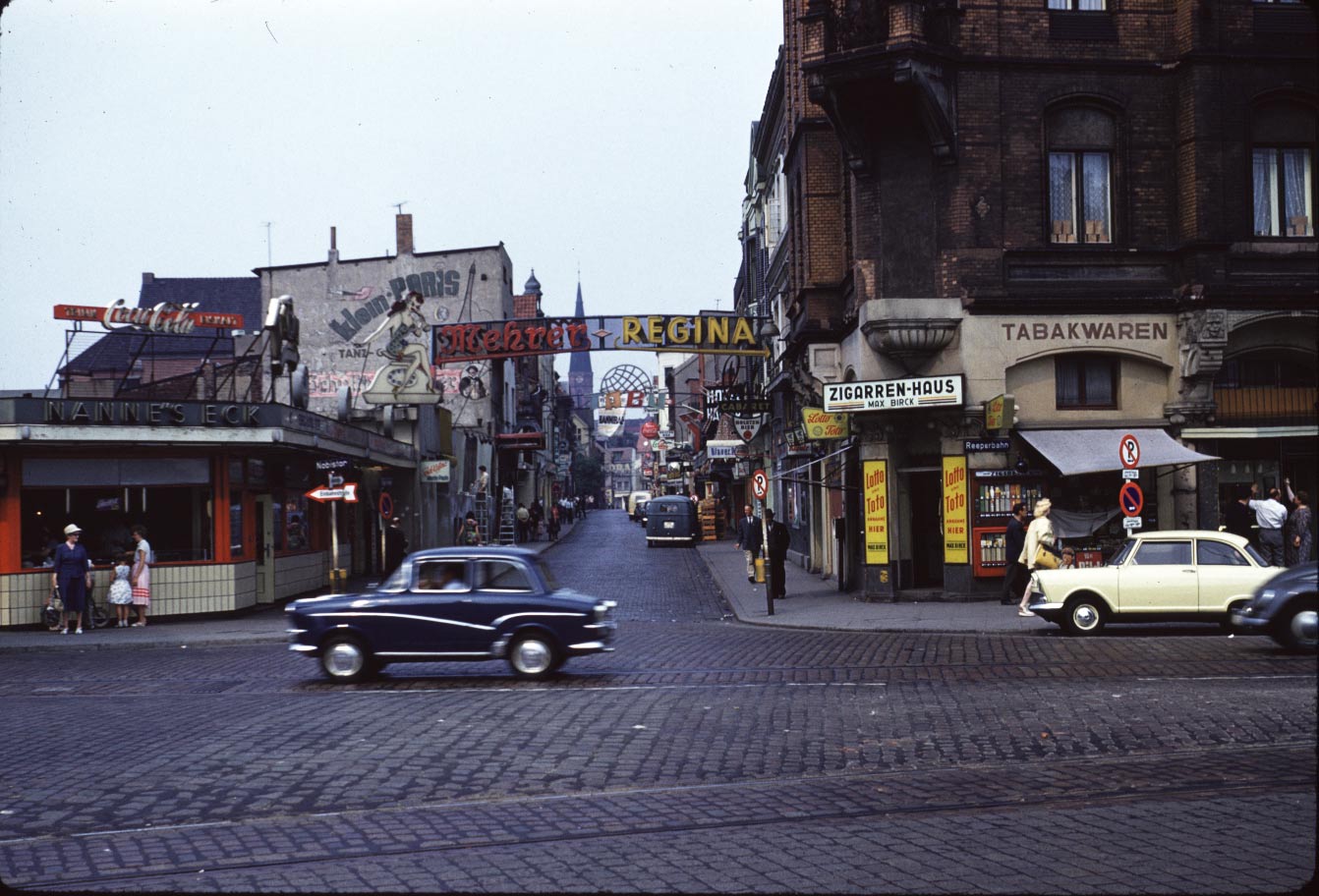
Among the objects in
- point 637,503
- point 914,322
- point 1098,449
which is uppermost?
point 914,322

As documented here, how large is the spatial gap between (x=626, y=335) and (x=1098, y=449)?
14.6 metres

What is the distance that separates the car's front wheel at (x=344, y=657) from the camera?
16734 mm

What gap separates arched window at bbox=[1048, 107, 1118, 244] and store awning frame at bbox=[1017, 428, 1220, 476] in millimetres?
3624

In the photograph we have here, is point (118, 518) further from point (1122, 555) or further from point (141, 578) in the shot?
point (1122, 555)

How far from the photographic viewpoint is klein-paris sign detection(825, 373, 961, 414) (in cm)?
2631

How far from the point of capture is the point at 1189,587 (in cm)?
1955

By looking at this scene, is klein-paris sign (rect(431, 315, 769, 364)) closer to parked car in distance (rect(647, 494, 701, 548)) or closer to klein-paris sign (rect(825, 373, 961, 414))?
klein-paris sign (rect(825, 373, 961, 414))

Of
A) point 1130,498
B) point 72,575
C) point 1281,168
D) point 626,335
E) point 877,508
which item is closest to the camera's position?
point 1130,498

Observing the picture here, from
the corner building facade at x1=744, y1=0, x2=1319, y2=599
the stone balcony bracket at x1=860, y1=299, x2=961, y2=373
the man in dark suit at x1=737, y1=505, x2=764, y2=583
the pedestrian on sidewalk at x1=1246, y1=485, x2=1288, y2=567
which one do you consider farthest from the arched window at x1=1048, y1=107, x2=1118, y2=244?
the man in dark suit at x1=737, y1=505, x2=764, y2=583

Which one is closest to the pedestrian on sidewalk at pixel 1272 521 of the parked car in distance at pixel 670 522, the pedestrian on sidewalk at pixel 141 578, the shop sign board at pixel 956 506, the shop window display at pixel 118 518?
the shop sign board at pixel 956 506

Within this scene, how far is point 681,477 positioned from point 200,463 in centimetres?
7736

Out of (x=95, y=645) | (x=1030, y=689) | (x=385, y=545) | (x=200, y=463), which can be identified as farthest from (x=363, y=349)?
(x=1030, y=689)

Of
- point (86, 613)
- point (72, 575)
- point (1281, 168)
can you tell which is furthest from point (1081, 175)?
point (86, 613)

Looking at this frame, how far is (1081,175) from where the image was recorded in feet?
88.6
